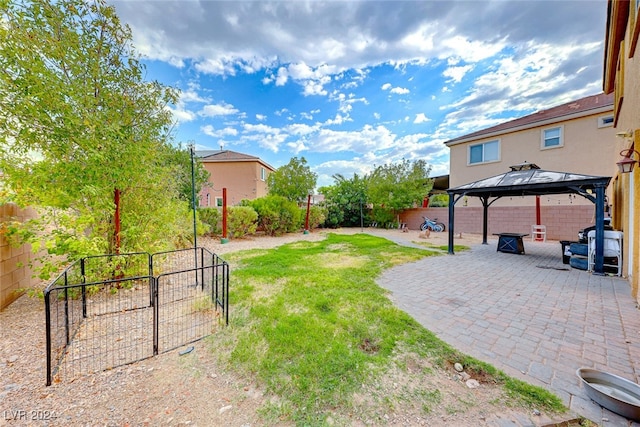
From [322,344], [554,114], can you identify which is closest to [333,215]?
[554,114]

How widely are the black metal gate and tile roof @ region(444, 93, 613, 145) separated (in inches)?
575

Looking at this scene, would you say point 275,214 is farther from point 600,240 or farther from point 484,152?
point 484,152

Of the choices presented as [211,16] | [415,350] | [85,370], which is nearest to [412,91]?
[211,16]

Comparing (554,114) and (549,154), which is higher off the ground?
(554,114)

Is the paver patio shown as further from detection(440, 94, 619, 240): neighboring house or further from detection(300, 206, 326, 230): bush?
detection(300, 206, 326, 230): bush

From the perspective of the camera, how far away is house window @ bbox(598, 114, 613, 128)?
9766 mm

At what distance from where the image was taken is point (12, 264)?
11.6 ft

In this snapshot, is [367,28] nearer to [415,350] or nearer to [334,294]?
[334,294]

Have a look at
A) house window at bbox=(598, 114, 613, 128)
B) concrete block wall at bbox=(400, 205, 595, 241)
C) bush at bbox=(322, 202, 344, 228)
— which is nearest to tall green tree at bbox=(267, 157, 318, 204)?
bush at bbox=(322, 202, 344, 228)

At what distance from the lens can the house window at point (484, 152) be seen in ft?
41.7

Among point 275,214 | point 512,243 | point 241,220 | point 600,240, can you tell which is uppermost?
point 275,214

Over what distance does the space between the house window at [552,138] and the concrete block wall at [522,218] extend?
2.94 metres

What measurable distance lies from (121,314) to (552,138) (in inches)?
639

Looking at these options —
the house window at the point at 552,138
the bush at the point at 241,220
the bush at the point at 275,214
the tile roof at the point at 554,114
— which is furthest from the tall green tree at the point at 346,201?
the house window at the point at 552,138
